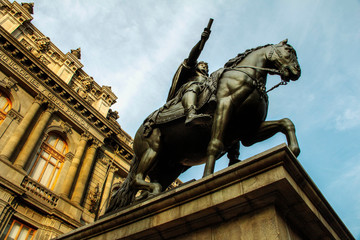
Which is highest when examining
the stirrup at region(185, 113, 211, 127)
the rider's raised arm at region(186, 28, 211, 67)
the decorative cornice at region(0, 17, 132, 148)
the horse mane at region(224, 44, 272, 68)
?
the decorative cornice at region(0, 17, 132, 148)

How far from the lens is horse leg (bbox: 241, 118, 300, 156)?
4.17 m

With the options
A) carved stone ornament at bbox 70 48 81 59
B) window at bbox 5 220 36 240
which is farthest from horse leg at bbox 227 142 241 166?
carved stone ornament at bbox 70 48 81 59

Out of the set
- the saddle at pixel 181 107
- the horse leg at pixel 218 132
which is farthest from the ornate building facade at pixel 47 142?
the horse leg at pixel 218 132

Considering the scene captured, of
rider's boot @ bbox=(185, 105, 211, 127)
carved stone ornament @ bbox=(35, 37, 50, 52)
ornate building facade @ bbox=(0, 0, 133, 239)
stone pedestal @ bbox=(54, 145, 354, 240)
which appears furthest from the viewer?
carved stone ornament @ bbox=(35, 37, 50, 52)

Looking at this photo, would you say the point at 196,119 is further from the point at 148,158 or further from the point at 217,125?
the point at 148,158

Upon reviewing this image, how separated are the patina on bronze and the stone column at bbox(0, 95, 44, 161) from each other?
11.8m

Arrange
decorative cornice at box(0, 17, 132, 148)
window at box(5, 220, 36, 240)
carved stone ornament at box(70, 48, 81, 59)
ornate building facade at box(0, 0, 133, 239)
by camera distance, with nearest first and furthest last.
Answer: window at box(5, 220, 36, 240)
ornate building facade at box(0, 0, 133, 239)
decorative cornice at box(0, 17, 132, 148)
carved stone ornament at box(70, 48, 81, 59)

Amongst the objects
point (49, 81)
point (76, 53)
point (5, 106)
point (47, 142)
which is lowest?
point (47, 142)

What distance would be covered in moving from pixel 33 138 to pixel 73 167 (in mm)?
2953

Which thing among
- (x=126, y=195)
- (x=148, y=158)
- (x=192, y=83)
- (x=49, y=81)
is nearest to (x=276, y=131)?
(x=192, y=83)

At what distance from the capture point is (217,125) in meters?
4.34

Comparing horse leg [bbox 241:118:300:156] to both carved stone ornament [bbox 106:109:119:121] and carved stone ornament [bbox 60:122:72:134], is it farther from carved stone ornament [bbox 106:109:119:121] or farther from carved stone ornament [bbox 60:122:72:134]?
carved stone ornament [bbox 106:109:119:121]

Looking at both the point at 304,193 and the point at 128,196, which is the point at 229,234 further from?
the point at 128,196

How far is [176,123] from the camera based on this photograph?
5070 mm
